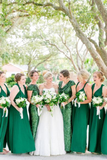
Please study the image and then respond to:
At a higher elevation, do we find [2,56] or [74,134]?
[2,56]

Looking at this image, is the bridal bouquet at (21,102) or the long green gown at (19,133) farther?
the long green gown at (19,133)

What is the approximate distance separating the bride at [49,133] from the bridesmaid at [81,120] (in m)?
0.32

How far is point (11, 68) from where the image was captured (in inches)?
2611

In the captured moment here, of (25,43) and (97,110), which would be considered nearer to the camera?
(97,110)

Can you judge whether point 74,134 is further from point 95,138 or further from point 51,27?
point 51,27

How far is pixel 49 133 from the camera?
5629 mm

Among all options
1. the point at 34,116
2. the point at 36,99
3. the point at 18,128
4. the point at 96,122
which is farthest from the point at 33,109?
the point at 96,122

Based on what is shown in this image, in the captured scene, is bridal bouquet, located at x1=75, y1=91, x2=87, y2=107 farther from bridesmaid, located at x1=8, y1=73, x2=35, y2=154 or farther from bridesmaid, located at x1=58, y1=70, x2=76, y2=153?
bridesmaid, located at x1=8, y1=73, x2=35, y2=154

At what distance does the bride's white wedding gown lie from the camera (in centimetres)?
554

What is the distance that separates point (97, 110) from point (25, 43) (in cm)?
2705

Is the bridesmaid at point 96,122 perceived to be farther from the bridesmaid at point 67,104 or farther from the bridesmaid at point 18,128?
the bridesmaid at point 18,128

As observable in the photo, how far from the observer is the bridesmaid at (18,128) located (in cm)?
543

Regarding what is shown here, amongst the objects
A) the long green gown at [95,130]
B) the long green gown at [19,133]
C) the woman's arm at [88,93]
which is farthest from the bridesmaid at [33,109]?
the long green gown at [95,130]

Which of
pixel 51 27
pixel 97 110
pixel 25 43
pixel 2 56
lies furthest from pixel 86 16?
pixel 25 43
